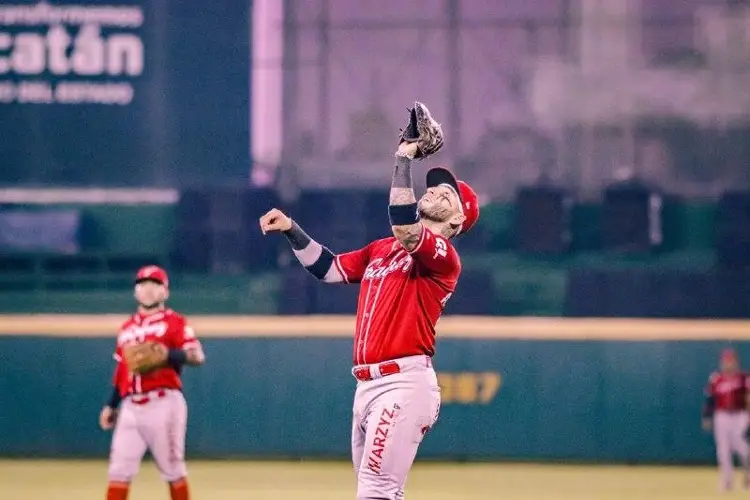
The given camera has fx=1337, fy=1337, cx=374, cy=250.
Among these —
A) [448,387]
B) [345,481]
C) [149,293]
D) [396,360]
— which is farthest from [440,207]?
[448,387]

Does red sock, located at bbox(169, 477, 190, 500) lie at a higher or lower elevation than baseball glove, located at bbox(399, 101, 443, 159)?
lower

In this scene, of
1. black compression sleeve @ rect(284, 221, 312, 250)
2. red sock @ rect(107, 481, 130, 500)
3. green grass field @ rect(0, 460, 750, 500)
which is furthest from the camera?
green grass field @ rect(0, 460, 750, 500)

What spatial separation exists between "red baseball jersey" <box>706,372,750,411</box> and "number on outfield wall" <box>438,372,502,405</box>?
2.20 m

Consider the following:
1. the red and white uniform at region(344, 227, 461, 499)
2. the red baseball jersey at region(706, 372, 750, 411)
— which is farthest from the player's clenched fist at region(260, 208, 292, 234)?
the red baseball jersey at region(706, 372, 750, 411)

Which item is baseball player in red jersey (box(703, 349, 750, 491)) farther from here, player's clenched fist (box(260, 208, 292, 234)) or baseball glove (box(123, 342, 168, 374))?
player's clenched fist (box(260, 208, 292, 234))

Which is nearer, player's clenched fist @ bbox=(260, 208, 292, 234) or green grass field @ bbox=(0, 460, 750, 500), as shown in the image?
player's clenched fist @ bbox=(260, 208, 292, 234)

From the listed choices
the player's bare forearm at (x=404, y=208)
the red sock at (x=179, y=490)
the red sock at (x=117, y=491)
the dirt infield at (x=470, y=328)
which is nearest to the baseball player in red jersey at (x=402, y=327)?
the player's bare forearm at (x=404, y=208)

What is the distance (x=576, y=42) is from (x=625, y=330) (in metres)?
2.97

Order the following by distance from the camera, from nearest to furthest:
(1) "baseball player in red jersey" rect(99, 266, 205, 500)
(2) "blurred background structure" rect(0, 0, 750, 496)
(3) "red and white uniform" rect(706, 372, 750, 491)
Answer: (1) "baseball player in red jersey" rect(99, 266, 205, 500) < (3) "red and white uniform" rect(706, 372, 750, 491) < (2) "blurred background structure" rect(0, 0, 750, 496)

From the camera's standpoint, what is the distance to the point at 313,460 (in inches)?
516

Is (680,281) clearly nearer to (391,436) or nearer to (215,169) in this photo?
(215,169)

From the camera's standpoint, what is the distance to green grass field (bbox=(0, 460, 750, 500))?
10.7 m

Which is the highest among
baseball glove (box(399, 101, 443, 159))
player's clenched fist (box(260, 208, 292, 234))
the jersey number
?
baseball glove (box(399, 101, 443, 159))

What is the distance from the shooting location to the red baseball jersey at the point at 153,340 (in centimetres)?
789
